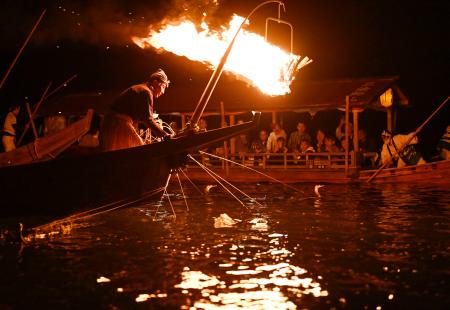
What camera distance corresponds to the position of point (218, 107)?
79.5ft

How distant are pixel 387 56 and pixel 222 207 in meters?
20.5

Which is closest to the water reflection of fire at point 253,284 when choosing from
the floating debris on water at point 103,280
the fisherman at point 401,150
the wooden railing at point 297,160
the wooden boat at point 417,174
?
the floating debris on water at point 103,280

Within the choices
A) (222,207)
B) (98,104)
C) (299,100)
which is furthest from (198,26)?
(98,104)

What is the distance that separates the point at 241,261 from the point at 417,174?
12.7m

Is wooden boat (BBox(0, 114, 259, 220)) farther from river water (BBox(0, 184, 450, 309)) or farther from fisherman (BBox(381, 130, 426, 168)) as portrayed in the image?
fisherman (BBox(381, 130, 426, 168))

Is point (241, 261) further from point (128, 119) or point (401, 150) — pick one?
point (401, 150)

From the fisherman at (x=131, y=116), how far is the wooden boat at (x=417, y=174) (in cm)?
1095

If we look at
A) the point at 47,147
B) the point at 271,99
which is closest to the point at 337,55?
the point at 271,99

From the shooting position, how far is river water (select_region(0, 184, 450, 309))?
6.83 metres

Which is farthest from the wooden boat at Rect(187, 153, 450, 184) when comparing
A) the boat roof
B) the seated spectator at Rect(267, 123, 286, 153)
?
the boat roof

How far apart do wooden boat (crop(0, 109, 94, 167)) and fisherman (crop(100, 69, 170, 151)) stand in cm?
213

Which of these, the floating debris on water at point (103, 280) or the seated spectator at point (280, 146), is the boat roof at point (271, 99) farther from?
the floating debris on water at point (103, 280)

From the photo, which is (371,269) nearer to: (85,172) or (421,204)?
(85,172)

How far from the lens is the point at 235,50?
548 inches
